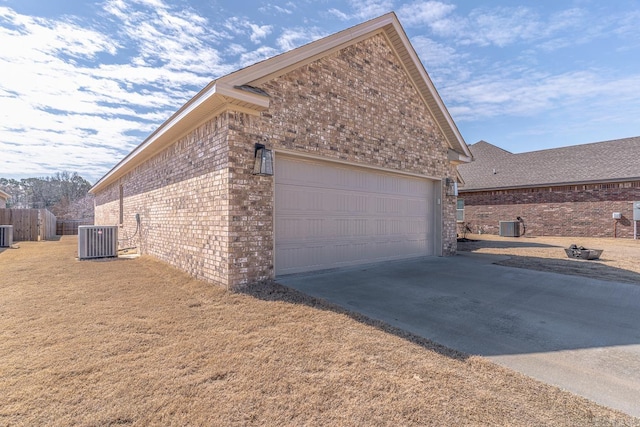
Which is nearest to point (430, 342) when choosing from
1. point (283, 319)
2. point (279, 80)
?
point (283, 319)

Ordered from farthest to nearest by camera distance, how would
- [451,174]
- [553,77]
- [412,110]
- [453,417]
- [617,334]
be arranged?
[553,77], [451,174], [412,110], [617,334], [453,417]

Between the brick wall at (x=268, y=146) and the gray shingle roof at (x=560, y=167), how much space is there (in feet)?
37.2

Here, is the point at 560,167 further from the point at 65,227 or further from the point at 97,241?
the point at 65,227

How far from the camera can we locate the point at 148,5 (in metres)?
6.29

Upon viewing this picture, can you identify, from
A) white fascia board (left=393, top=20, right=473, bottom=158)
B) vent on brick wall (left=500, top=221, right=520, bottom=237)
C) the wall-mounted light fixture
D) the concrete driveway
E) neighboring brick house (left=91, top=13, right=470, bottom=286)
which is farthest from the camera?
vent on brick wall (left=500, top=221, right=520, bottom=237)

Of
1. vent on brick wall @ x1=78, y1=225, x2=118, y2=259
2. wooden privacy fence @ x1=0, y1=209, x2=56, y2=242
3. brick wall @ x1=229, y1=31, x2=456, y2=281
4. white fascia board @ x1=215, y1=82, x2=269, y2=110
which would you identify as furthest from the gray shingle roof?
wooden privacy fence @ x1=0, y1=209, x2=56, y2=242

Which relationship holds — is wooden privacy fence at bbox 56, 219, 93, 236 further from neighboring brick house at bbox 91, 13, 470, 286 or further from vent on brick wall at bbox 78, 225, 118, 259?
vent on brick wall at bbox 78, 225, 118, 259

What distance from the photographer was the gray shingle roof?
51.1ft

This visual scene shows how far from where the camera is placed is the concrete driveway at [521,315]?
9.09ft

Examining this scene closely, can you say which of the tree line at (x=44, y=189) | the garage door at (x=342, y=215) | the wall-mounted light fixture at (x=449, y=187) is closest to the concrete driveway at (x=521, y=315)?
the garage door at (x=342, y=215)

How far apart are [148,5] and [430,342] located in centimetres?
809

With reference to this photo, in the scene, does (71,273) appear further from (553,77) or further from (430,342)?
(553,77)

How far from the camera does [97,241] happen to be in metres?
8.76

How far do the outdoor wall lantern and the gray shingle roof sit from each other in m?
17.5
